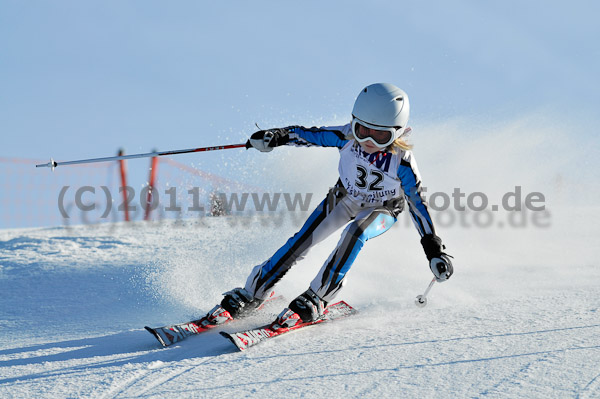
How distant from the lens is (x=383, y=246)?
5.82m

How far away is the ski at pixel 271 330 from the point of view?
3017mm

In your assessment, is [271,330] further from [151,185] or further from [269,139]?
[151,185]

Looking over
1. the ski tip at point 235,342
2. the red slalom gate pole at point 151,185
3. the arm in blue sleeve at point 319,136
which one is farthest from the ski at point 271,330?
the red slalom gate pole at point 151,185

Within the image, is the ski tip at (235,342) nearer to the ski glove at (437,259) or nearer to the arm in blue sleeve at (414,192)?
the ski glove at (437,259)

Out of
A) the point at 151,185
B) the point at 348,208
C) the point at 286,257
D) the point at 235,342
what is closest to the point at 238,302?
the point at 286,257

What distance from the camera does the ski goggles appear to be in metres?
3.42

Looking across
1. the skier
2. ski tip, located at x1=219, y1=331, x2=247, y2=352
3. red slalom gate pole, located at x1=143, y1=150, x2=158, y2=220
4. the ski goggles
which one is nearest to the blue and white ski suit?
the skier

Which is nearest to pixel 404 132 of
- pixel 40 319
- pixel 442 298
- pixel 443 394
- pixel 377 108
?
pixel 377 108

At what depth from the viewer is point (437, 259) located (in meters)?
3.28

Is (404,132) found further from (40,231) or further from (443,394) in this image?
(40,231)

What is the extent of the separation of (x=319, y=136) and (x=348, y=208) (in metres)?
0.53

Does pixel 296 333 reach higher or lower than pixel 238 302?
lower

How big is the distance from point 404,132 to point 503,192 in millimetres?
4637

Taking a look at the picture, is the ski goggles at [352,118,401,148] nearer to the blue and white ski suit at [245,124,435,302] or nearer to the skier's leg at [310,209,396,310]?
the blue and white ski suit at [245,124,435,302]
